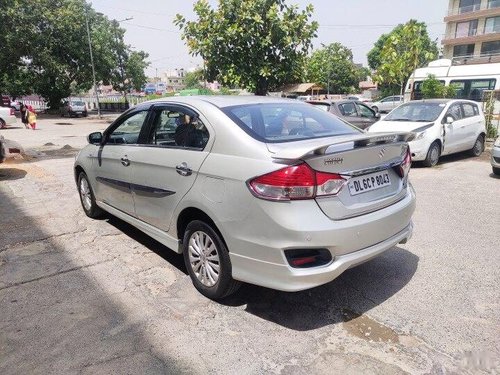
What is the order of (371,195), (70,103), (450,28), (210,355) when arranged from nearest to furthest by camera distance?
(210,355) < (371,195) < (70,103) < (450,28)

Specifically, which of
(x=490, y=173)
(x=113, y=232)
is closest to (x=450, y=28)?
(x=490, y=173)

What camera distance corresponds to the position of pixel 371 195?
307cm

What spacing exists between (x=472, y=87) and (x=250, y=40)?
10715mm

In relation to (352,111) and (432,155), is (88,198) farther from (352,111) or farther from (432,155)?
(352,111)

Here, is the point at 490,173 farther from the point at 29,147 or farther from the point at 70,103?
the point at 70,103

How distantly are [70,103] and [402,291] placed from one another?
3561 centimetres

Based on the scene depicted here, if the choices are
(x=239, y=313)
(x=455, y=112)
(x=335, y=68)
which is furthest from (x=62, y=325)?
(x=335, y=68)

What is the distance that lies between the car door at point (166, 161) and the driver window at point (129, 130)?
249 mm

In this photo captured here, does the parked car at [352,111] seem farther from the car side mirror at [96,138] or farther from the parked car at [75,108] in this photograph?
the parked car at [75,108]

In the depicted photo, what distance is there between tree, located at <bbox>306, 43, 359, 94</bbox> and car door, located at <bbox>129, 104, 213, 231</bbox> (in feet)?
200

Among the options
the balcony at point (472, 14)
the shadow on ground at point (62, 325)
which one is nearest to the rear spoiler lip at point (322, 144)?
the shadow on ground at point (62, 325)

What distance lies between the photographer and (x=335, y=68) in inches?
2557

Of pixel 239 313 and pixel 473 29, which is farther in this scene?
pixel 473 29

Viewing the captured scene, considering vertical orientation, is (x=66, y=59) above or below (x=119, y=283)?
above
